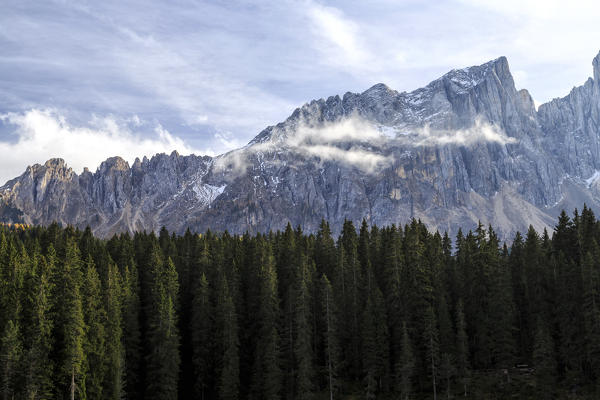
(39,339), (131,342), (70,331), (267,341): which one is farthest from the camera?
(267,341)

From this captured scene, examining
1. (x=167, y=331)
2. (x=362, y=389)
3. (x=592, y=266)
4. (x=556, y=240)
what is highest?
(x=556, y=240)

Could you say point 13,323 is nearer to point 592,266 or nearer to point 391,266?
point 391,266

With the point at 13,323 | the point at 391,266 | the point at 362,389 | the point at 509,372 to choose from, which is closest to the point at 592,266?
the point at 509,372

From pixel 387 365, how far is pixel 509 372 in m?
15.9

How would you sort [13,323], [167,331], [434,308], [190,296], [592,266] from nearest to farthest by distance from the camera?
[13,323] < [592,266] < [167,331] < [434,308] < [190,296]

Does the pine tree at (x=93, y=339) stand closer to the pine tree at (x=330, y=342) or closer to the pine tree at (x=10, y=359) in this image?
the pine tree at (x=10, y=359)

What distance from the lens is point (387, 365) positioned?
77.4 metres

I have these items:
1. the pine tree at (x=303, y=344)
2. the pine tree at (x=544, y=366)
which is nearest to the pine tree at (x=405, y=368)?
the pine tree at (x=303, y=344)

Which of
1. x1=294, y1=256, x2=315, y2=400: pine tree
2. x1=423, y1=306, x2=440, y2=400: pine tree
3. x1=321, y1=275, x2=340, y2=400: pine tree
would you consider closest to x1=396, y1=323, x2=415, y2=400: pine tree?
x1=423, y1=306, x2=440, y2=400: pine tree

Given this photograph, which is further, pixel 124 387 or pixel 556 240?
pixel 556 240

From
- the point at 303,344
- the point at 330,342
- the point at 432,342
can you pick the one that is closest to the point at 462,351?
the point at 432,342

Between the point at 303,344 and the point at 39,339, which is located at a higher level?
the point at 39,339

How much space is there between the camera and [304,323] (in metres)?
78.1

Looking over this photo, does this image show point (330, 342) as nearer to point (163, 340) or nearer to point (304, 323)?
point (304, 323)
